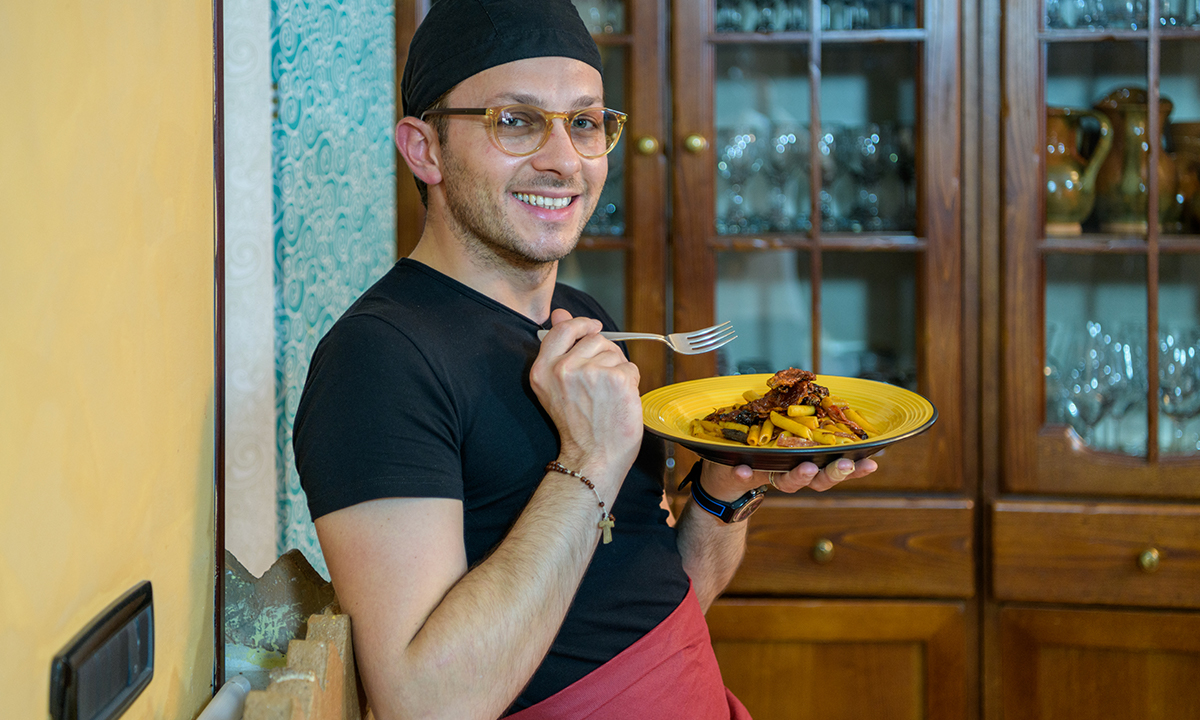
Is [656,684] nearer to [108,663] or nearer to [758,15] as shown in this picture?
[108,663]

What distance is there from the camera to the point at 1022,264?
5.82 feet

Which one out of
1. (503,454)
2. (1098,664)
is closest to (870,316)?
(1098,664)

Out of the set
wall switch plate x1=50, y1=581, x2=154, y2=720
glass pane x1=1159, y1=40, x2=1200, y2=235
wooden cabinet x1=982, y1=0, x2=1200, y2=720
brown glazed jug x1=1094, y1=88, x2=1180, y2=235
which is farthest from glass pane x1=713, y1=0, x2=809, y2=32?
wall switch plate x1=50, y1=581, x2=154, y2=720

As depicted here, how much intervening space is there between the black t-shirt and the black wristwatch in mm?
99

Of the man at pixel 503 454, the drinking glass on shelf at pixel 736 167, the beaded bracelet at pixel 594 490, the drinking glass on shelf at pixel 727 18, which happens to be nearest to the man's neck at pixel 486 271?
the man at pixel 503 454

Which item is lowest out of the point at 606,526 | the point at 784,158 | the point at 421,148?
the point at 606,526

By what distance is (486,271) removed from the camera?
1.13 metres

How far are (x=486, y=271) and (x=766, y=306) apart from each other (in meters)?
0.94

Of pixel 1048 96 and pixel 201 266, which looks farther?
pixel 1048 96

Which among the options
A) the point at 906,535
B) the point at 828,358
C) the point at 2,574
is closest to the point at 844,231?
the point at 828,358

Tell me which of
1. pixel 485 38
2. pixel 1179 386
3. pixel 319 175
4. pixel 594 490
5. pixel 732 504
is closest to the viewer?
pixel 594 490

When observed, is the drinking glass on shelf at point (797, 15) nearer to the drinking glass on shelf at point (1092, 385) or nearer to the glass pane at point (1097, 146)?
the glass pane at point (1097, 146)

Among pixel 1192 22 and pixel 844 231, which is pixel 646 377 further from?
pixel 1192 22

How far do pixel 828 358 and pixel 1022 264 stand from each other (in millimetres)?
429
